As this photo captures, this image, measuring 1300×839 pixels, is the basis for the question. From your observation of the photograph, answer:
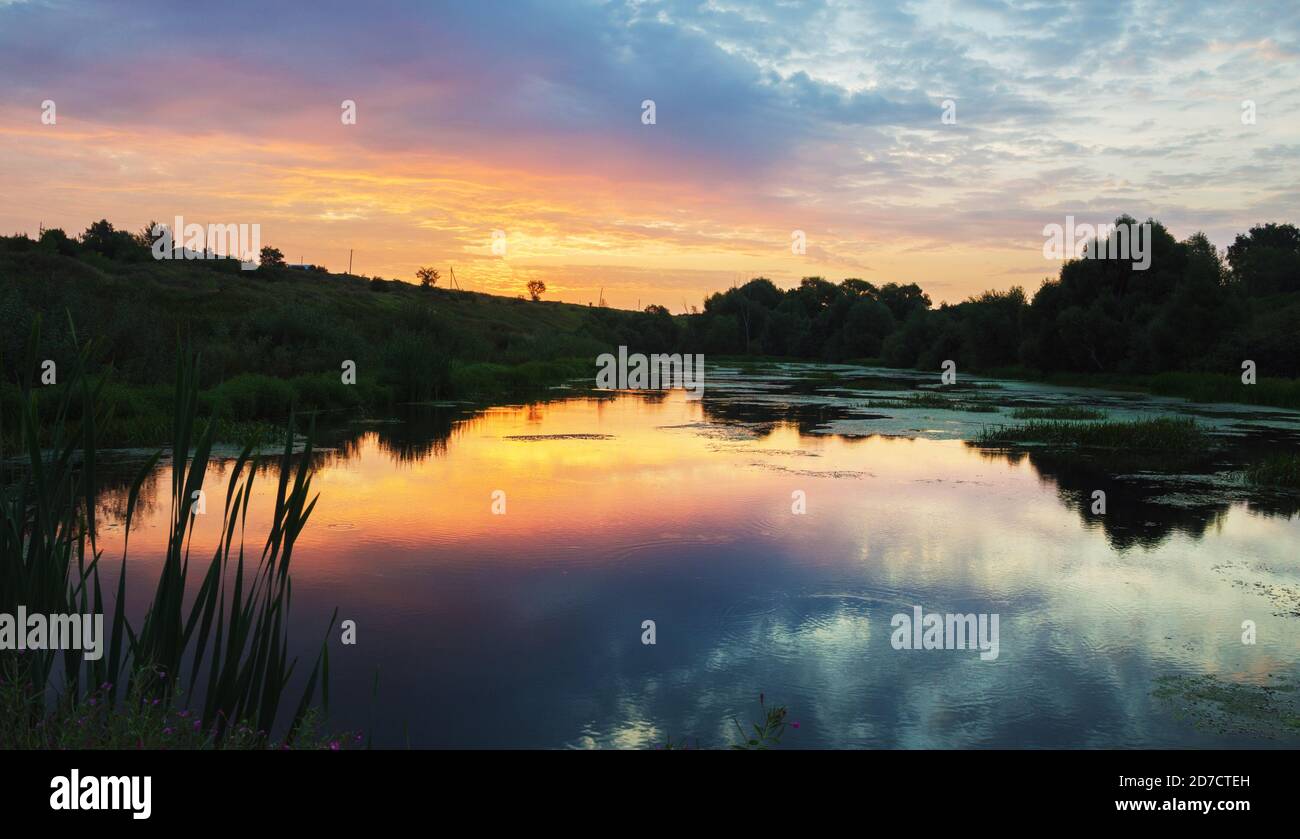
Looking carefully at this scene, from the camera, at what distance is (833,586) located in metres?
7.96

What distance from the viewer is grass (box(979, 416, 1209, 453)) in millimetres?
18094

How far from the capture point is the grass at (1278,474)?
44.7 ft

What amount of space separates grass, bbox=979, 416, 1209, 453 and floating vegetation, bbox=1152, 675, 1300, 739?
45.3ft

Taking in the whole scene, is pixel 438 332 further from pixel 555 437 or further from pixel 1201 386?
pixel 1201 386

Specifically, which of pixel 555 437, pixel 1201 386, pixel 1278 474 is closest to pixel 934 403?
pixel 1201 386

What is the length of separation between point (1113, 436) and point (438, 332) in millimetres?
31333

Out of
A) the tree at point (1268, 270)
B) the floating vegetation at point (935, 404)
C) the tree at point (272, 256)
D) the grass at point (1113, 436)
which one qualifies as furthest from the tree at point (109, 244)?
the tree at point (1268, 270)

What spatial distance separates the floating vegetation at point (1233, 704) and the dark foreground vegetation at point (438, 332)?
5.35 meters

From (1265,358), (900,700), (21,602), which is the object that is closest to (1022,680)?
(900,700)

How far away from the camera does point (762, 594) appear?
771cm

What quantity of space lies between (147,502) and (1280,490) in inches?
632

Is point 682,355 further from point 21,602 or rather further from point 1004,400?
point 21,602

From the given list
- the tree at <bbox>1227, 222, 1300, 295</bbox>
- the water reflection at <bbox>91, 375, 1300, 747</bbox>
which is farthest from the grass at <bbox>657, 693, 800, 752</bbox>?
the tree at <bbox>1227, 222, 1300, 295</bbox>

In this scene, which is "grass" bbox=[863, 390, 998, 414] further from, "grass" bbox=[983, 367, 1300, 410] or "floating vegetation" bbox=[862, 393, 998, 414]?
"grass" bbox=[983, 367, 1300, 410]
